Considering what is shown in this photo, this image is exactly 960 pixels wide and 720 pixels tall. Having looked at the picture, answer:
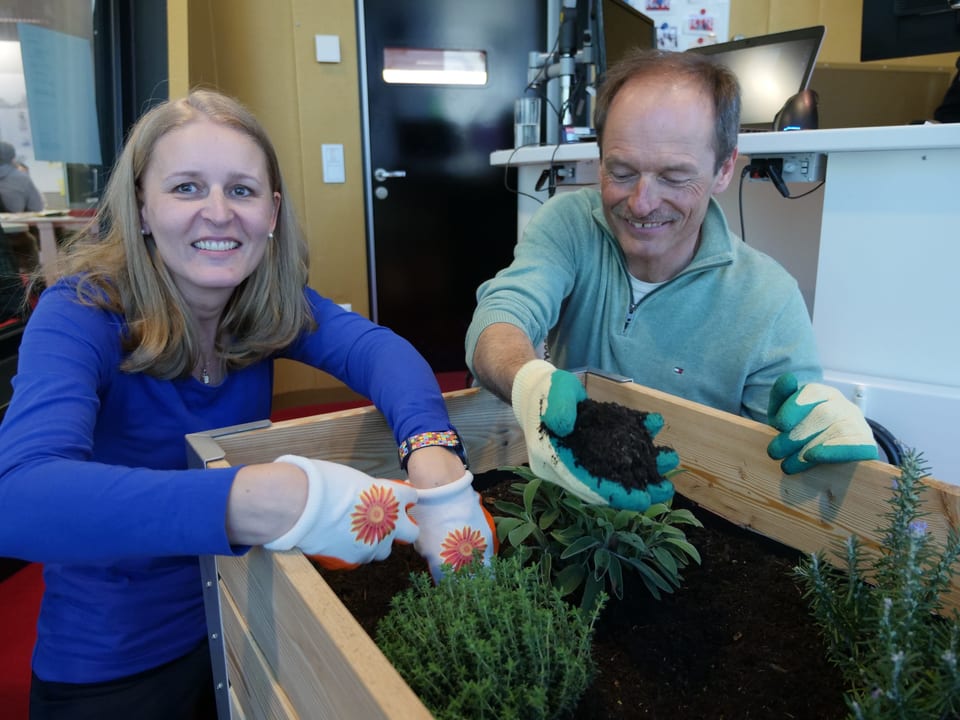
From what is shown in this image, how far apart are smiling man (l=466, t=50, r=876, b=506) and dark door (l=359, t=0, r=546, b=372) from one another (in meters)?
2.65

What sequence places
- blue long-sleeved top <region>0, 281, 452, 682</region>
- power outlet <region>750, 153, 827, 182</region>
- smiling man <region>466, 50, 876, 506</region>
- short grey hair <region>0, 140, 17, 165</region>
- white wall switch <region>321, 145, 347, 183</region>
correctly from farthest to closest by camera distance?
1. white wall switch <region>321, 145, 347, 183</region>
2. short grey hair <region>0, 140, 17, 165</region>
3. power outlet <region>750, 153, 827, 182</region>
4. smiling man <region>466, 50, 876, 506</region>
5. blue long-sleeved top <region>0, 281, 452, 682</region>

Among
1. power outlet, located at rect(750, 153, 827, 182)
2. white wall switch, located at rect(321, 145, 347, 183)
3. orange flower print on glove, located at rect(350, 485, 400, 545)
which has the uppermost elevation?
white wall switch, located at rect(321, 145, 347, 183)

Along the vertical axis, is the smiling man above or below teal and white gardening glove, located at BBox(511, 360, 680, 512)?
above

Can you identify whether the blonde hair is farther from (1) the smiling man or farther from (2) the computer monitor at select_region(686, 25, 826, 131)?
(2) the computer monitor at select_region(686, 25, 826, 131)

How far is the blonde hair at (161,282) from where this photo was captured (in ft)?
3.47

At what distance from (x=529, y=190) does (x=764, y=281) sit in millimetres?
1510

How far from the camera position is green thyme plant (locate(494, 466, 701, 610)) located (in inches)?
35.2

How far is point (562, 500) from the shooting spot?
979 millimetres

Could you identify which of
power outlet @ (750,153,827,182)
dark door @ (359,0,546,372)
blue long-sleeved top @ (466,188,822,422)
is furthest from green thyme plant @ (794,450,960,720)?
dark door @ (359,0,546,372)

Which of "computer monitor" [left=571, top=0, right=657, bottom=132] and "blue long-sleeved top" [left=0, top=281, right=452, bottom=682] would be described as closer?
"blue long-sleeved top" [left=0, top=281, right=452, bottom=682]

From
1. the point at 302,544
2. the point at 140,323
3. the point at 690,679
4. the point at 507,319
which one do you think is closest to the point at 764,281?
the point at 507,319

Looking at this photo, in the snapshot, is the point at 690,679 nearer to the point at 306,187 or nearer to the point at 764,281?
the point at 764,281

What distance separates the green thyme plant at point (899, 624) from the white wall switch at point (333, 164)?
3472mm

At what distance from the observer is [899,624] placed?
0.61m
